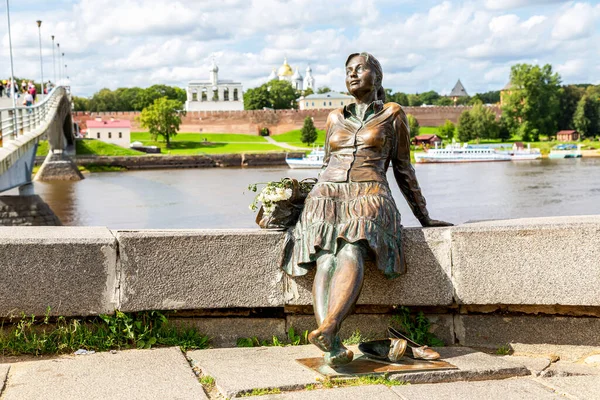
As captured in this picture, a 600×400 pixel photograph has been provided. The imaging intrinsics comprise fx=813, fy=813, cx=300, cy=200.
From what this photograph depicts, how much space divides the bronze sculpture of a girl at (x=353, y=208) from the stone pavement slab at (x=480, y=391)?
1.09 ft

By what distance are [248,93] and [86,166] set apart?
58801 mm

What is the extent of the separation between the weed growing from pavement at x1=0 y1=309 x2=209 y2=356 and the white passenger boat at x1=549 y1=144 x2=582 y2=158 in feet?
203

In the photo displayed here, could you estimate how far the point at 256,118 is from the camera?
97000 millimetres

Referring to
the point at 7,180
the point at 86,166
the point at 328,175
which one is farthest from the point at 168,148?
the point at 328,175

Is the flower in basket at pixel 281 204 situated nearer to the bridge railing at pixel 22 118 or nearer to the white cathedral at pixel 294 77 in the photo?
the bridge railing at pixel 22 118

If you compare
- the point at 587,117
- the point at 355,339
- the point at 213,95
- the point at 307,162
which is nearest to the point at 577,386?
the point at 355,339

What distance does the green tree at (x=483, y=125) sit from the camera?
79.6m

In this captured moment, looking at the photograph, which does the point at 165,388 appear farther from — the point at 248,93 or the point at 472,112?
the point at 248,93

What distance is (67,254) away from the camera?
404 cm

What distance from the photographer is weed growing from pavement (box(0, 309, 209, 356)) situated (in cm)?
398

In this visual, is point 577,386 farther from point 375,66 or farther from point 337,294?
point 375,66

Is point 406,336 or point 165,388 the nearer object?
point 165,388

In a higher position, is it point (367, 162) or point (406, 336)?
point (367, 162)

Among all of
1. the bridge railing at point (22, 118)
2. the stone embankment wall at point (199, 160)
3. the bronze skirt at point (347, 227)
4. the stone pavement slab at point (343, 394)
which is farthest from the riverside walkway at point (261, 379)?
the stone embankment wall at point (199, 160)
